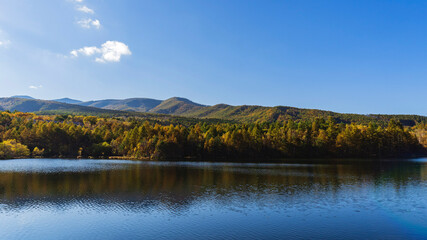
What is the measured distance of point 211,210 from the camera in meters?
32.8

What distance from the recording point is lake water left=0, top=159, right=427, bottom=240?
25.2 m

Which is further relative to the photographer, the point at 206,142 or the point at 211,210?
the point at 206,142

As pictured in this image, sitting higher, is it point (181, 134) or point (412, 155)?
point (181, 134)

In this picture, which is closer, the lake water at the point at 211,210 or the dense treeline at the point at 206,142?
the lake water at the point at 211,210

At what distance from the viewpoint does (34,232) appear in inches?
995

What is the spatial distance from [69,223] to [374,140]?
151m

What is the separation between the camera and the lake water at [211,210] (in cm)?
2520

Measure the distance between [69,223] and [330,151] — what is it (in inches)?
5411

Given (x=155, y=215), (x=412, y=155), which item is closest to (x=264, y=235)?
(x=155, y=215)

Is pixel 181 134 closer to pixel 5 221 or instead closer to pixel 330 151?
pixel 330 151

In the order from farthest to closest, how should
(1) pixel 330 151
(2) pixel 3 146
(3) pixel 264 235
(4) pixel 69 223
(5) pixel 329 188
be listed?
(1) pixel 330 151, (2) pixel 3 146, (5) pixel 329 188, (4) pixel 69 223, (3) pixel 264 235

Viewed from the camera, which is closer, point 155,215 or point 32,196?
point 155,215

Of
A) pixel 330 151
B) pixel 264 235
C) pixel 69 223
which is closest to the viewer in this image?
pixel 264 235

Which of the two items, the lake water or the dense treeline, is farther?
the dense treeline
